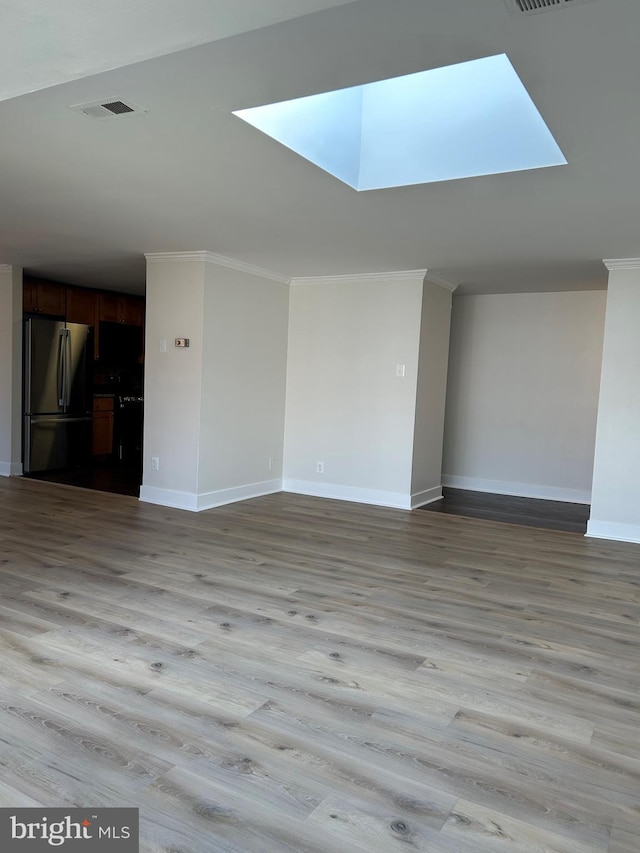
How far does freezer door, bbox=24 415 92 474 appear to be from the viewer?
288 inches

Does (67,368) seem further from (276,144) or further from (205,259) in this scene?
(276,144)

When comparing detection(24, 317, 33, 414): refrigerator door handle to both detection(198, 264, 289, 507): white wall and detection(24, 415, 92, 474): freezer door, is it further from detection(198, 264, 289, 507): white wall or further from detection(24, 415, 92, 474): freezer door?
detection(198, 264, 289, 507): white wall

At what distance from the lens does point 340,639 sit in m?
2.94

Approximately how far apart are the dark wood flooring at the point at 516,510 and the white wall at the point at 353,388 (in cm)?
62

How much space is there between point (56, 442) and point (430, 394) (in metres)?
4.60

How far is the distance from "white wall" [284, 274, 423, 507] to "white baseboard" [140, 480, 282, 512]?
741 millimetres

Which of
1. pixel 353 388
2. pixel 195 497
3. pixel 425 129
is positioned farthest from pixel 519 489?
pixel 425 129

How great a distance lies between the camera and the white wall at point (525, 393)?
6.84 metres

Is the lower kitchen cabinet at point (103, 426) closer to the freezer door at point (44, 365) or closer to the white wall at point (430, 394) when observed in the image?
the freezer door at point (44, 365)

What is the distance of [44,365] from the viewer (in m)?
7.37

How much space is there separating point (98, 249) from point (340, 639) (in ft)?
14.0

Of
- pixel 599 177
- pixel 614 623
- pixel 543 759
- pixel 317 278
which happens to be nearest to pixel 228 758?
pixel 543 759

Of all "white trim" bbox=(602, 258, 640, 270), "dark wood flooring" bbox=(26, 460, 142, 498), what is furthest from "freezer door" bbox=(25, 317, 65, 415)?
"white trim" bbox=(602, 258, 640, 270)

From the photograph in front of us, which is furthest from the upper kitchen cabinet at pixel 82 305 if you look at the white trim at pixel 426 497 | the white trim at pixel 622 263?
the white trim at pixel 622 263
